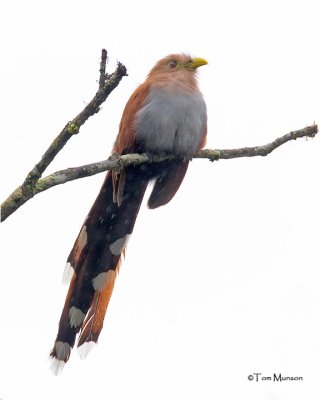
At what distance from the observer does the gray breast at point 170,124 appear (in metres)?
5.39

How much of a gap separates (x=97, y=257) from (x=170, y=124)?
1149 mm

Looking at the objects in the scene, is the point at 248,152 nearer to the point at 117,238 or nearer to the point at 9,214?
the point at 117,238

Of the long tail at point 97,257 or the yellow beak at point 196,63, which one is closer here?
the long tail at point 97,257

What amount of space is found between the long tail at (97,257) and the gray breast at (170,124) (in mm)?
306

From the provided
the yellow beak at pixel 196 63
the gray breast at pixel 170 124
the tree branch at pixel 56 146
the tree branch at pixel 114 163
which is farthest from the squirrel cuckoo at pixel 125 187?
the tree branch at pixel 56 146

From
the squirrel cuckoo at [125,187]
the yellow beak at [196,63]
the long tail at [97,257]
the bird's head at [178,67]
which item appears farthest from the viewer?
the yellow beak at [196,63]

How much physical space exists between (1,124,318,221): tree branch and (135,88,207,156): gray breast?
0.35 feet

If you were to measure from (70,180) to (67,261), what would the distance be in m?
1.70

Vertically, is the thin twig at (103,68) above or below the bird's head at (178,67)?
Result: below

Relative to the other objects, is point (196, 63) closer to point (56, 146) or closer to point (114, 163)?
point (114, 163)

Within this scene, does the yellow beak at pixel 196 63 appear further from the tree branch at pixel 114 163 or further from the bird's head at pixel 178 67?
the tree branch at pixel 114 163

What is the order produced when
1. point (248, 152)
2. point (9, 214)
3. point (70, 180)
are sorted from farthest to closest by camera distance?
point (248, 152) < point (70, 180) < point (9, 214)

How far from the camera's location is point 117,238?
18.1ft

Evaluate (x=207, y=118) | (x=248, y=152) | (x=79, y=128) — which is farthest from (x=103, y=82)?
(x=207, y=118)
